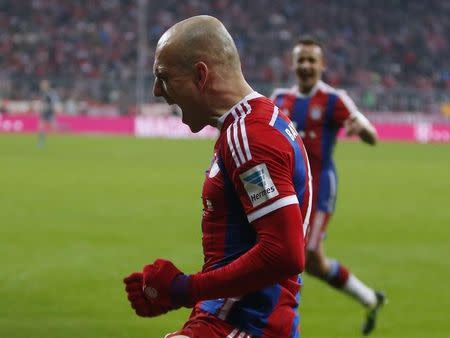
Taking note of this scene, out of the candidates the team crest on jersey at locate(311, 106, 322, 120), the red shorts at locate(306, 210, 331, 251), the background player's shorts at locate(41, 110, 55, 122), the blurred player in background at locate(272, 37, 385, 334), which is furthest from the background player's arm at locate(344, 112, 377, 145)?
the background player's shorts at locate(41, 110, 55, 122)

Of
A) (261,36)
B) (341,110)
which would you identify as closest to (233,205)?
(341,110)

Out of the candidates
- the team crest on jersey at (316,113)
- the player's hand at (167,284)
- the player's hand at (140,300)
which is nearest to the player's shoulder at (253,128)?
the player's hand at (167,284)

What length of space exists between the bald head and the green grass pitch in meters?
4.61

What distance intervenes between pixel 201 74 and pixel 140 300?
0.87m

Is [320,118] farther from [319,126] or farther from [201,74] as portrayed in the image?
[201,74]

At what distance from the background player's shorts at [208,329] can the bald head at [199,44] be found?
3.22 feet

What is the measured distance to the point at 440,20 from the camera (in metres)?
53.4

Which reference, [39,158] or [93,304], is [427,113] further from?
[93,304]

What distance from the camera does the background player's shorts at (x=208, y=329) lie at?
11.9ft

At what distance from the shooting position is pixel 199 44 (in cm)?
346

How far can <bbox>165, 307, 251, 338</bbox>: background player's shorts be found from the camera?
11.9 feet

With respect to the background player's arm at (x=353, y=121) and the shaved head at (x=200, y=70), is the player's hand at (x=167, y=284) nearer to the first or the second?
the shaved head at (x=200, y=70)

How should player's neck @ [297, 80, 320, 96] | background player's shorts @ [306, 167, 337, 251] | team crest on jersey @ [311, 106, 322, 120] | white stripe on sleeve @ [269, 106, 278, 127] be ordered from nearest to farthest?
1. white stripe on sleeve @ [269, 106, 278, 127]
2. background player's shorts @ [306, 167, 337, 251]
3. team crest on jersey @ [311, 106, 322, 120]
4. player's neck @ [297, 80, 320, 96]

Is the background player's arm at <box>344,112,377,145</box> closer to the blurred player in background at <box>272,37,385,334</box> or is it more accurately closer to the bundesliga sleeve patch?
the blurred player in background at <box>272,37,385,334</box>
